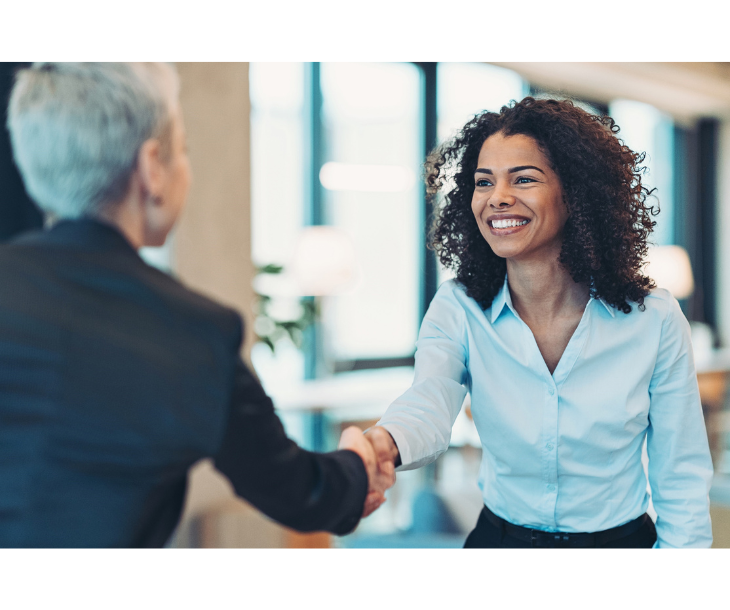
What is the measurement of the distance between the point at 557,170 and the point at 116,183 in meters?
0.97

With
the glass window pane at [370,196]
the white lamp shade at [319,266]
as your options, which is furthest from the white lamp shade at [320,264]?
the glass window pane at [370,196]

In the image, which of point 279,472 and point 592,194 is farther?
point 592,194

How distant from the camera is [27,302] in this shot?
0.95 metres

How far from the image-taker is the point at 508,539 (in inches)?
62.0

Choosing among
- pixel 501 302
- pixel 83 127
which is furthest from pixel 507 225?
pixel 83 127

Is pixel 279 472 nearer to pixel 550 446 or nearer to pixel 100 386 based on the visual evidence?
pixel 100 386

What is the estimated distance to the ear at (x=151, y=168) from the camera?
1021mm

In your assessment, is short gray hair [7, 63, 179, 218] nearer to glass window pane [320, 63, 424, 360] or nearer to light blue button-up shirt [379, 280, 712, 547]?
light blue button-up shirt [379, 280, 712, 547]

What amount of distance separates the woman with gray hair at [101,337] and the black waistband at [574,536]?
83 cm

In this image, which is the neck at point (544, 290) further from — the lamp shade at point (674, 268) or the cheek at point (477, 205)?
the lamp shade at point (674, 268)

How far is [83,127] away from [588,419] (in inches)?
47.0

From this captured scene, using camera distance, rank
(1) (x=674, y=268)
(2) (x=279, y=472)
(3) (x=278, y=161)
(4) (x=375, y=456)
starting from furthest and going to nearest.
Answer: (1) (x=674, y=268), (3) (x=278, y=161), (4) (x=375, y=456), (2) (x=279, y=472)
